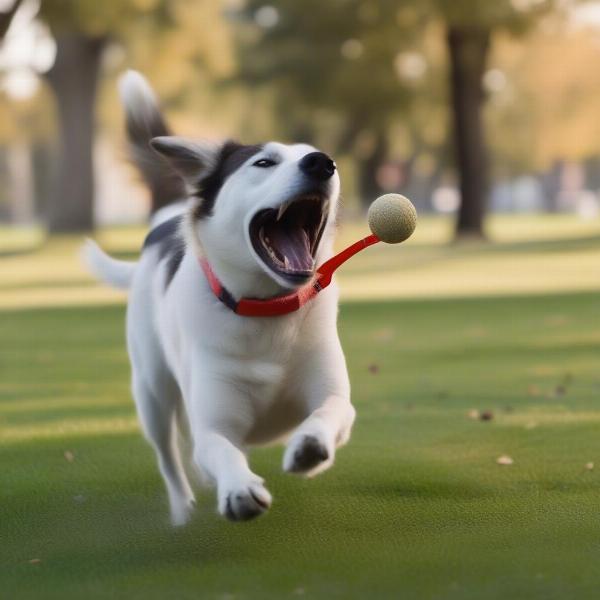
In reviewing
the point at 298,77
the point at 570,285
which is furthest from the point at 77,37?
the point at 570,285

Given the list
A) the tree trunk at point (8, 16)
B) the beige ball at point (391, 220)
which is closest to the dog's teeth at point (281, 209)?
the beige ball at point (391, 220)

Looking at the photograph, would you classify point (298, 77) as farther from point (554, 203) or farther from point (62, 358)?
point (554, 203)

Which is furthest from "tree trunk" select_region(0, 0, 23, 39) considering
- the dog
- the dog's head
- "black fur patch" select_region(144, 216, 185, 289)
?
the dog's head

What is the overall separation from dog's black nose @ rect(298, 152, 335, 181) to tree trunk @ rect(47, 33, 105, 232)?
35784 mm

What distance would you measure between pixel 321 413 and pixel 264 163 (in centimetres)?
97

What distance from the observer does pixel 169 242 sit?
598 cm

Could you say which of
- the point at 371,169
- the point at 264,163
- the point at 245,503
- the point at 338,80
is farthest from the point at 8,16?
the point at 371,169

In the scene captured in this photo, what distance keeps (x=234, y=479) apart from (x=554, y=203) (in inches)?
3478

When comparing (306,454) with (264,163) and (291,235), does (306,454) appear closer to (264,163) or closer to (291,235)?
(291,235)

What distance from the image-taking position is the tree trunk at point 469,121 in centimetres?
3130

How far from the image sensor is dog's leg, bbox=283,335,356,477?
14.1 feet

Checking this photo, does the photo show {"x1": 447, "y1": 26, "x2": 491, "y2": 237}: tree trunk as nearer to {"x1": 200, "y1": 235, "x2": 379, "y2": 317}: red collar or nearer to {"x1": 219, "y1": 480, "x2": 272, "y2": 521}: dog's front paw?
{"x1": 200, "y1": 235, "x2": 379, "y2": 317}: red collar

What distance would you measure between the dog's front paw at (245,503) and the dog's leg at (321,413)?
16 centimetres

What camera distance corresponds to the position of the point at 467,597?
4008mm
